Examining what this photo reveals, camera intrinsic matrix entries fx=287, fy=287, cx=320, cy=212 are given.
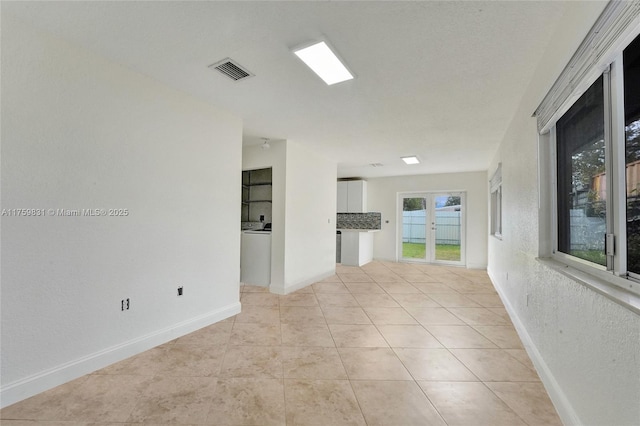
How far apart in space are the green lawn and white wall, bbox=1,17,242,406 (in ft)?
19.3

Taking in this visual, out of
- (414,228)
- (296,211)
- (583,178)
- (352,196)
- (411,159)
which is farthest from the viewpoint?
(352,196)

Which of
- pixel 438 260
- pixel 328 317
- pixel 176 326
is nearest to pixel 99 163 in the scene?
pixel 176 326

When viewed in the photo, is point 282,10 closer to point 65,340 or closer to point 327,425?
point 327,425

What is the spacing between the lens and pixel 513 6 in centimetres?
163

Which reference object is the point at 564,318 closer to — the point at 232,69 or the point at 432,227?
the point at 232,69

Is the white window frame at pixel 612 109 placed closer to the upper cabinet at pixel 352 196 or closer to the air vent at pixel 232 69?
the air vent at pixel 232 69

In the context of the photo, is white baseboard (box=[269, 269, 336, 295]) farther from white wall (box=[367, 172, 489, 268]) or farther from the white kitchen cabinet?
white wall (box=[367, 172, 489, 268])

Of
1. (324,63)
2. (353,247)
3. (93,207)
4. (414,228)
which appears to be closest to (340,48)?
(324,63)

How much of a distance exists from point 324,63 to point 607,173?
1866 millimetres

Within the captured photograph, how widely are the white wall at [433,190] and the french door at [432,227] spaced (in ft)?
0.52

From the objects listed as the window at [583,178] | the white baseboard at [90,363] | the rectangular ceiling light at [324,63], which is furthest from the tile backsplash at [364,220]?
the window at [583,178]

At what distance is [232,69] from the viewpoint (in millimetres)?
2367

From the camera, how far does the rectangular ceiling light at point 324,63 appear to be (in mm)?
2053

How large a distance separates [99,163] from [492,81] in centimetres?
332
